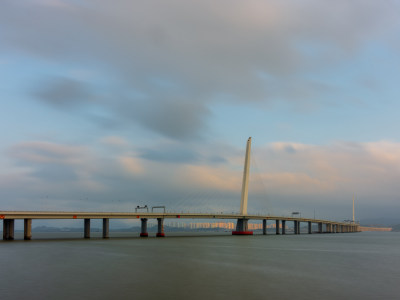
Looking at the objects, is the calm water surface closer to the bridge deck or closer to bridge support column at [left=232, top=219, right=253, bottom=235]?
the bridge deck

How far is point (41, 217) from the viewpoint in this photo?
11056 cm

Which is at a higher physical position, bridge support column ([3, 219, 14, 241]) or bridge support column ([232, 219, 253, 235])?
bridge support column ([3, 219, 14, 241])

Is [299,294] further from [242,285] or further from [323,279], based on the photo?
[323,279]

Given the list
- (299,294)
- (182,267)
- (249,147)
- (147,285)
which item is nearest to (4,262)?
(182,267)

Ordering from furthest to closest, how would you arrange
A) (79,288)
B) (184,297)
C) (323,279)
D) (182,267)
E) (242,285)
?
(182,267) < (323,279) < (242,285) < (79,288) < (184,297)

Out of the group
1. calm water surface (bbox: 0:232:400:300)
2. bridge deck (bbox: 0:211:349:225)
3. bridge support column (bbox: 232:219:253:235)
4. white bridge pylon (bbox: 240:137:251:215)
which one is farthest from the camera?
bridge support column (bbox: 232:219:253:235)

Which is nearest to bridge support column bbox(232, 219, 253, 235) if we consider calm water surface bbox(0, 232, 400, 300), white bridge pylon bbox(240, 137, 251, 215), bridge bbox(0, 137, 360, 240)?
bridge bbox(0, 137, 360, 240)

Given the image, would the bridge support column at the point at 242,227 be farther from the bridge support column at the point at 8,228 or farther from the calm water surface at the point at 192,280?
the calm water surface at the point at 192,280

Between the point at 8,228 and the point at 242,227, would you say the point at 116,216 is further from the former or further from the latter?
the point at 242,227

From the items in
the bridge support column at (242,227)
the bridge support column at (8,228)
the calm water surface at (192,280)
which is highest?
the calm water surface at (192,280)

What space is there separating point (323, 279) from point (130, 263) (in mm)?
25630

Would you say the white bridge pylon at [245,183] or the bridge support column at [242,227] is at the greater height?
the white bridge pylon at [245,183]

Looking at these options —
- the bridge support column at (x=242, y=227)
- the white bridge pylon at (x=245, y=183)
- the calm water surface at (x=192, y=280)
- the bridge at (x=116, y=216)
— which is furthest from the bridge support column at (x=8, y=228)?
the bridge support column at (x=242, y=227)

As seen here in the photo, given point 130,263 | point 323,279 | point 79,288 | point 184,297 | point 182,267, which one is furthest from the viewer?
point 130,263
